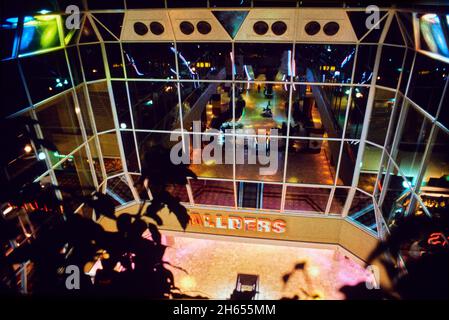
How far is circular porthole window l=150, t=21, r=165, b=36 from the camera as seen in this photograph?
7.27m

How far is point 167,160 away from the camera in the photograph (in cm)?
1109

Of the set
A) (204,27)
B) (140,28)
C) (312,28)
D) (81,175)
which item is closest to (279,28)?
(312,28)

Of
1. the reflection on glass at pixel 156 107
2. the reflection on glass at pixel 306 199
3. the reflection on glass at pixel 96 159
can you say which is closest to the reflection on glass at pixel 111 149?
the reflection on glass at pixel 96 159

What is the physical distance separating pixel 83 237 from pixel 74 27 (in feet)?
17.9

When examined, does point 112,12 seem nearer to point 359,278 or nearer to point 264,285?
point 264,285

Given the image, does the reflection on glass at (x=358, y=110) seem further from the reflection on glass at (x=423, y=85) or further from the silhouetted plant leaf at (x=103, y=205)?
the silhouetted plant leaf at (x=103, y=205)

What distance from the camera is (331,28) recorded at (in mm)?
6746

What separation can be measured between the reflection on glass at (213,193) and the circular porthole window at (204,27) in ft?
19.4

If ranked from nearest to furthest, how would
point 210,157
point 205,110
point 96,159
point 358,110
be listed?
point 96,159 → point 358,110 → point 210,157 → point 205,110

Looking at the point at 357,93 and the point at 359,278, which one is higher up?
the point at 357,93

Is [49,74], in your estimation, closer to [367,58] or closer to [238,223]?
[238,223]

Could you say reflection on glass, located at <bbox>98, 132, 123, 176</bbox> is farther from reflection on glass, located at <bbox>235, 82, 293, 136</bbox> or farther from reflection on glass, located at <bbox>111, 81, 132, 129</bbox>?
reflection on glass, located at <bbox>235, 82, 293, 136</bbox>

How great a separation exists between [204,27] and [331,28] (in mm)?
3165

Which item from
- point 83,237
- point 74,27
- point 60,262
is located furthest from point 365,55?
point 60,262
